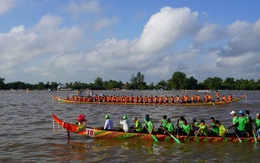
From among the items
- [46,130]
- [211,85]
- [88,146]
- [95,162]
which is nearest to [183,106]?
[46,130]

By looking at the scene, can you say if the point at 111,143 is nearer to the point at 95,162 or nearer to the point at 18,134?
the point at 95,162

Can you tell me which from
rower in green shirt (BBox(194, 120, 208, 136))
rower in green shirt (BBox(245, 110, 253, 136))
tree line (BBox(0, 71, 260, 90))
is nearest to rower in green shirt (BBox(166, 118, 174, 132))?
rower in green shirt (BBox(194, 120, 208, 136))

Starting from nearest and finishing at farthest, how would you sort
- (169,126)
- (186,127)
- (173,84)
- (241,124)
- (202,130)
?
(241,124)
(202,130)
(186,127)
(169,126)
(173,84)

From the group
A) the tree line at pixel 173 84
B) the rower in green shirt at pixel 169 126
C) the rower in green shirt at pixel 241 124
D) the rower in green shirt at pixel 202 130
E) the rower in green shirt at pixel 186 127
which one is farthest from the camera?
the tree line at pixel 173 84

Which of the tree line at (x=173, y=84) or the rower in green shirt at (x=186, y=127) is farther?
the tree line at (x=173, y=84)

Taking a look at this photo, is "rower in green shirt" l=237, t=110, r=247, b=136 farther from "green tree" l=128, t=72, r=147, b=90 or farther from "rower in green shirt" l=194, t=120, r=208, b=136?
"green tree" l=128, t=72, r=147, b=90

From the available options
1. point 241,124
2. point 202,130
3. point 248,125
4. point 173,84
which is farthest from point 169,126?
point 173,84

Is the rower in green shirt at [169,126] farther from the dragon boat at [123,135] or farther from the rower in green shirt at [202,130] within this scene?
the rower in green shirt at [202,130]

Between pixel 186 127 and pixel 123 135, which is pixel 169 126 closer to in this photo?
pixel 186 127

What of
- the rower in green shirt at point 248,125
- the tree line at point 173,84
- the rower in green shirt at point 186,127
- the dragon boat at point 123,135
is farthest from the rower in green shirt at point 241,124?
the tree line at point 173,84

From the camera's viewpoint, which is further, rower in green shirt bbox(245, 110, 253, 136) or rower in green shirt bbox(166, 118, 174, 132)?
rower in green shirt bbox(166, 118, 174, 132)

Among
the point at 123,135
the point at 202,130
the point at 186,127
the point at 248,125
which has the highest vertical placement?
the point at 248,125

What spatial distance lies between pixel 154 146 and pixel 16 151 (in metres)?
7.05

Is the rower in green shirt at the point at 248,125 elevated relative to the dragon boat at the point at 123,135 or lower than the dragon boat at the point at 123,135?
elevated
